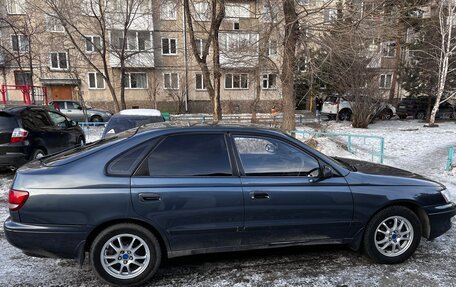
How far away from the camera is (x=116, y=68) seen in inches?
1013

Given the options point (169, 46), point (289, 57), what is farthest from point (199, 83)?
point (289, 57)

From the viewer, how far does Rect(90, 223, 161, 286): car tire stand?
287cm

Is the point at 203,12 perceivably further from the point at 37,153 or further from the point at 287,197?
the point at 287,197

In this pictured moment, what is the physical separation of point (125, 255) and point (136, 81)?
25.8 m

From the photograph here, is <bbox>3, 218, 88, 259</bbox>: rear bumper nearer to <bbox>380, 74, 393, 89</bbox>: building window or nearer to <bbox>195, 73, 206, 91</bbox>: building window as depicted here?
<bbox>380, 74, 393, 89</bbox>: building window

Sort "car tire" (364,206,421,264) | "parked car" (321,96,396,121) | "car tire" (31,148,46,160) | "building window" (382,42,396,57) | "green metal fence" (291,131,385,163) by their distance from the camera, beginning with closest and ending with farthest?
"car tire" (364,206,421,264) → "car tire" (31,148,46,160) → "green metal fence" (291,131,385,163) → "building window" (382,42,396,57) → "parked car" (321,96,396,121)

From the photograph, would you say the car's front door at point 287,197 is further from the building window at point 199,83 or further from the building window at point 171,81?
the building window at point 199,83

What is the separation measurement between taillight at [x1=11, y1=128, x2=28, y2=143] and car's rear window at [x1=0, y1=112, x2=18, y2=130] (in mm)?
95

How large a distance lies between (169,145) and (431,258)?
3.36 metres

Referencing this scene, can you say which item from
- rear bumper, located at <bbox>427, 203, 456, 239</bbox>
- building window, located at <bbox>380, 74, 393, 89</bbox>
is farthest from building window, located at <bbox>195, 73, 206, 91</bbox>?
rear bumper, located at <bbox>427, 203, 456, 239</bbox>

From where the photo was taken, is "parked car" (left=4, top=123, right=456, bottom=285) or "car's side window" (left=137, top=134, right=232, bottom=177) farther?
"car's side window" (left=137, top=134, right=232, bottom=177)

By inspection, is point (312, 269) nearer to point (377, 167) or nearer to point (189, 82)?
point (377, 167)

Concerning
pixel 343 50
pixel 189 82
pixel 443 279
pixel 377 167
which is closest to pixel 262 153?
pixel 377 167

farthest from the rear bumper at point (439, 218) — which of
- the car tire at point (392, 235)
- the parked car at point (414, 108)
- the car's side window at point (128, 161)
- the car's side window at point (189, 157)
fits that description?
the parked car at point (414, 108)
